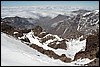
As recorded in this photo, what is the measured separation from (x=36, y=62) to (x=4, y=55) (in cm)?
512

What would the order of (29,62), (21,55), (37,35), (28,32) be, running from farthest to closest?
(37,35), (28,32), (21,55), (29,62)

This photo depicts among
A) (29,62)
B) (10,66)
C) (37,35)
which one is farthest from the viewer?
(37,35)

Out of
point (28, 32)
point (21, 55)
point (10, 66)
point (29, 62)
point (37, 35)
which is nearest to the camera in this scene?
point (10, 66)

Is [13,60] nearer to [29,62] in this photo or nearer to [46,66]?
[29,62]

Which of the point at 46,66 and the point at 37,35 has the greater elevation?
the point at 46,66

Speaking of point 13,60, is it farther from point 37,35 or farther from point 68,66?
point 37,35

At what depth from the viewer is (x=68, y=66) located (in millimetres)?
32969

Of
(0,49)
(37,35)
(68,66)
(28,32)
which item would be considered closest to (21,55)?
(0,49)

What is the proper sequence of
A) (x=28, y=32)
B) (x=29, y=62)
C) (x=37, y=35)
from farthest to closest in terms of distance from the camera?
1. (x=37, y=35)
2. (x=28, y=32)
3. (x=29, y=62)

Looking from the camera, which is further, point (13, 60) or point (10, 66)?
point (13, 60)

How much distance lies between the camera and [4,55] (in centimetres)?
3388

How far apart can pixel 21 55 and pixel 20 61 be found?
2.17 m

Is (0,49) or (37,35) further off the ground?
(0,49)

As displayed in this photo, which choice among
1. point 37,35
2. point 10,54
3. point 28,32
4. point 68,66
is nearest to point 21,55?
point 10,54
